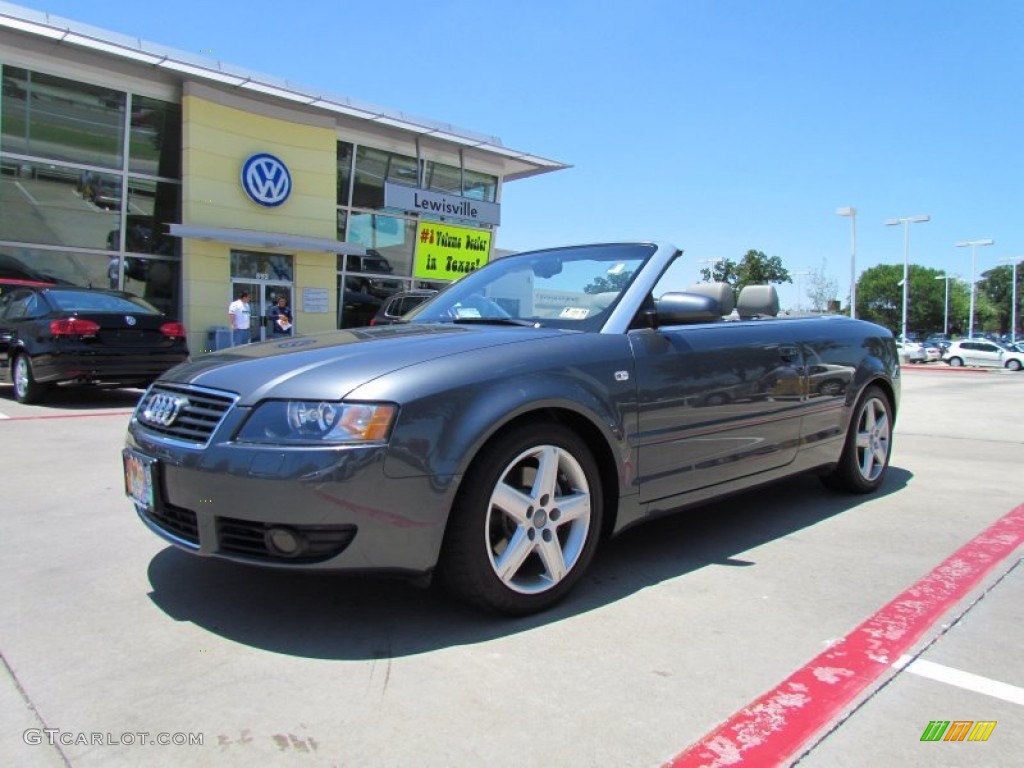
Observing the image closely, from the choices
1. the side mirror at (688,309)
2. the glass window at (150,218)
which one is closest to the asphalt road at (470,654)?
the side mirror at (688,309)

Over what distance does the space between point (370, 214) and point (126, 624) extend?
1818 centimetres

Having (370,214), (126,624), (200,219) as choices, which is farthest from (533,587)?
(370,214)

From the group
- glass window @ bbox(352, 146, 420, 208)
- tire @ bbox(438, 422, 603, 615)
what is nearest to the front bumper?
tire @ bbox(438, 422, 603, 615)

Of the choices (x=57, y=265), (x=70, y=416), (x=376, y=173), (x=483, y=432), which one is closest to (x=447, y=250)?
(x=376, y=173)

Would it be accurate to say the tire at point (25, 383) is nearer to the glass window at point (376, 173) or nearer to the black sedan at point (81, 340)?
the black sedan at point (81, 340)

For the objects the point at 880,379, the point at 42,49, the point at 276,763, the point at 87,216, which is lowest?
the point at 276,763

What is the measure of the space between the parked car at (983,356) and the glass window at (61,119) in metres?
42.9

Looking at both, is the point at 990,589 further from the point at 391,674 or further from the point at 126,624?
the point at 126,624

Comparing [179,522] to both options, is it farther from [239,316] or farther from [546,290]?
[239,316]

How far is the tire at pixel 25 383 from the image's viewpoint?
867cm

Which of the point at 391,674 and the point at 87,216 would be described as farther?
the point at 87,216

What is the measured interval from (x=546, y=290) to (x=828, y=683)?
2.19 meters

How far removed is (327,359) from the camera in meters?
2.77

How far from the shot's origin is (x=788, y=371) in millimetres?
4082
